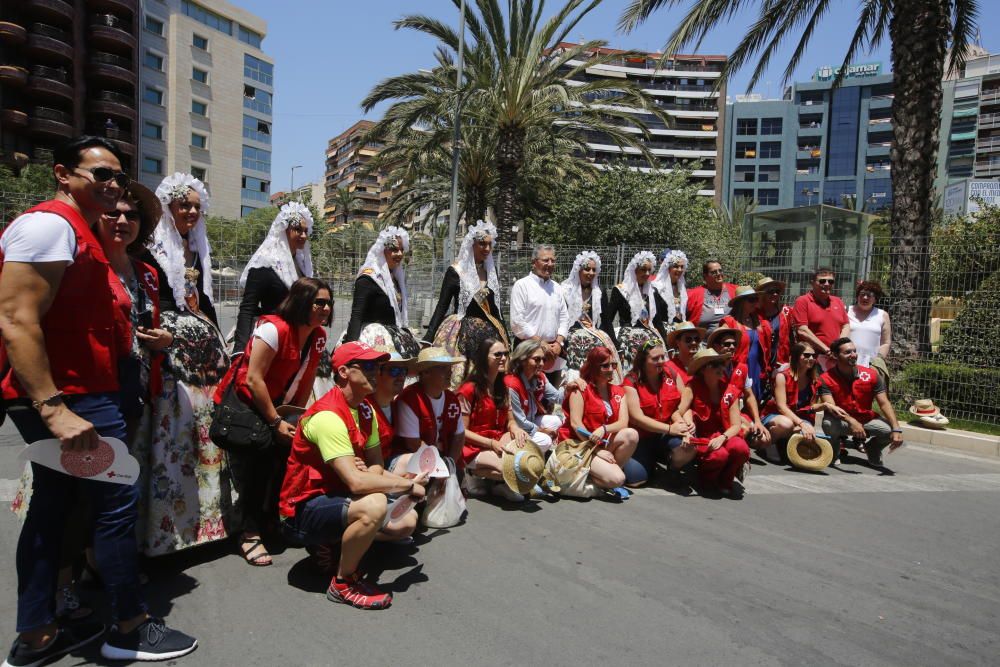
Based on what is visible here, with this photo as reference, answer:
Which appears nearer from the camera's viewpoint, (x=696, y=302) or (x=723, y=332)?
(x=723, y=332)

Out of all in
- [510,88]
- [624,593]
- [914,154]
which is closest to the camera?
[624,593]

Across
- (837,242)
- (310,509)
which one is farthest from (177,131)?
(310,509)

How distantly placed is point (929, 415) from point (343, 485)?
7.75m

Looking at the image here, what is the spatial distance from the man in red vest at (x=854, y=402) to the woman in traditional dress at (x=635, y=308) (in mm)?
1743

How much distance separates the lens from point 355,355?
11.3 ft

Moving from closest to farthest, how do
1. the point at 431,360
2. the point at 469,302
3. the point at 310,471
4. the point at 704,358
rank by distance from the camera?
the point at 310,471 → the point at 431,360 → the point at 704,358 → the point at 469,302

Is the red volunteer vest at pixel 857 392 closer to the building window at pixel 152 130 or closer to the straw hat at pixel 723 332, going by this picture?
the straw hat at pixel 723 332

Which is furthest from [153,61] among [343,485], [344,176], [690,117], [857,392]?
[690,117]

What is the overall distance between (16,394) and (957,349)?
10.2m

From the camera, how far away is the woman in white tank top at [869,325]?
733 cm

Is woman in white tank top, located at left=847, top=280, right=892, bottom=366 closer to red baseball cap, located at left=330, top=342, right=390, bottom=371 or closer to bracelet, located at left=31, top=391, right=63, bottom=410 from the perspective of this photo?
red baseball cap, located at left=330, top=342, right=390, bottom=371

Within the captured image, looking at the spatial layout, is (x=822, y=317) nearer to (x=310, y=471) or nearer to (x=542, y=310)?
(x=542, y=310)

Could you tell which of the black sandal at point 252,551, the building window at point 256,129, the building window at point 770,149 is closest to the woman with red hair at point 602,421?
the black sandal at point 252,551

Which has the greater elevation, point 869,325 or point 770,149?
point 770,149
